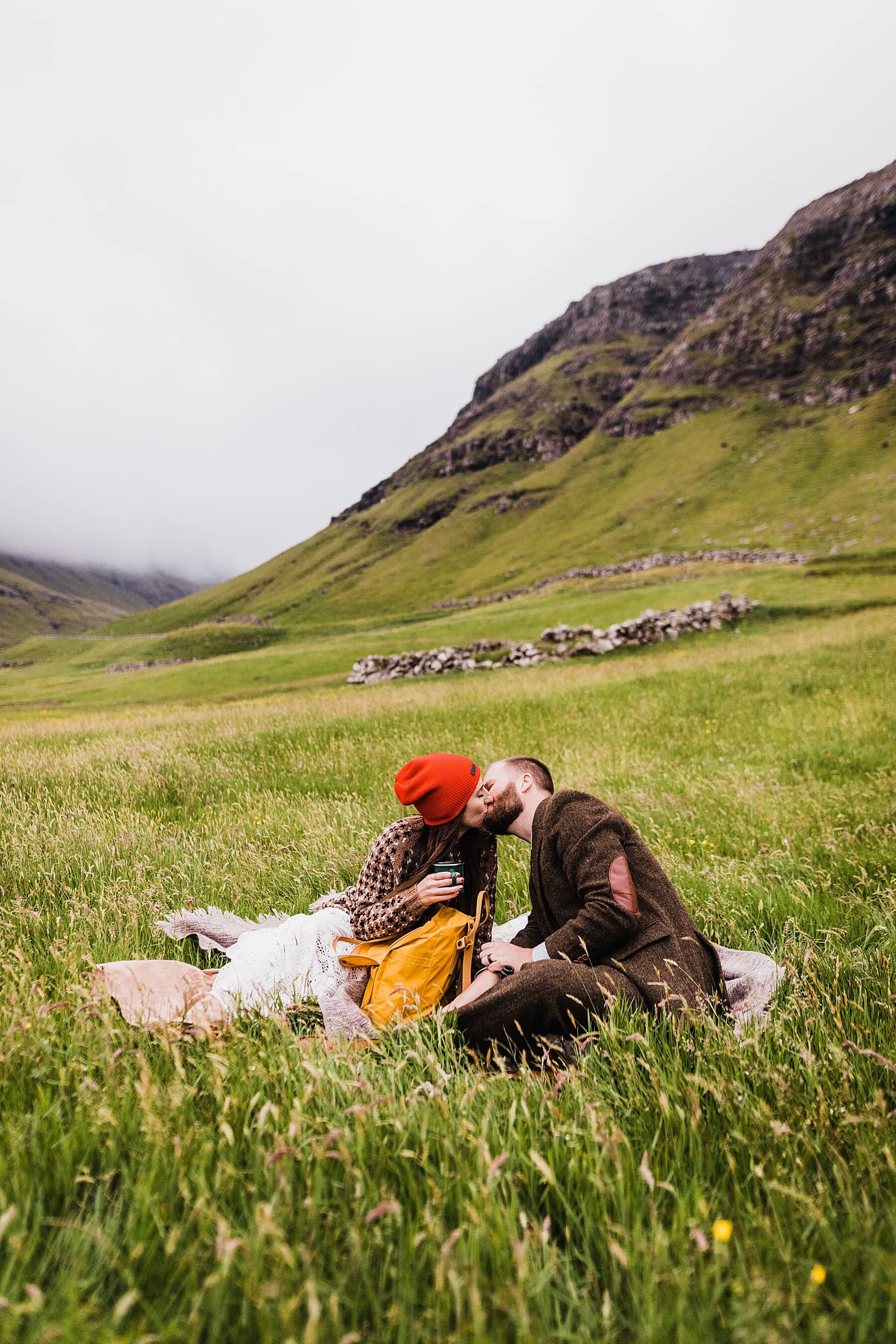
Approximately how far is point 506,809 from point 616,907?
3.25 feet

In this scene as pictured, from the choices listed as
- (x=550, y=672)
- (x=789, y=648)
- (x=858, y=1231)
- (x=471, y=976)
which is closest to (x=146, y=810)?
(x=471, y=976)

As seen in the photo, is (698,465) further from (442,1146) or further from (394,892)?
(442,1146)

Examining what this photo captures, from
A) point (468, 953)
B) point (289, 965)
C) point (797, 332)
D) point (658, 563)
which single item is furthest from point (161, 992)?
point (797, 332)

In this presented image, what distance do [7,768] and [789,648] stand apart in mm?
20108

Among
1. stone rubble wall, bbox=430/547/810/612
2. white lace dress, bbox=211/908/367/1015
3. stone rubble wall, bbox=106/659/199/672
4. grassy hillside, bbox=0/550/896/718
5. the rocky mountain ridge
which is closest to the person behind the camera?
white lace dress, bbox=211/908/367/1015

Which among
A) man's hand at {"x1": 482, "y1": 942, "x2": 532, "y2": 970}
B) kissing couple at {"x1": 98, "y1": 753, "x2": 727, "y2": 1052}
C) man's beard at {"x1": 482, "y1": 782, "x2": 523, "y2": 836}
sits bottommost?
man's hand at {"x1": 482, "y1": 942, "x2": 532, "y2": 970}

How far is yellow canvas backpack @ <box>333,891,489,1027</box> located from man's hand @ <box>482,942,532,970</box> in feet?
0.58

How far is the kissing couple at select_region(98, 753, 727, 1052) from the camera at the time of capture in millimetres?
2914

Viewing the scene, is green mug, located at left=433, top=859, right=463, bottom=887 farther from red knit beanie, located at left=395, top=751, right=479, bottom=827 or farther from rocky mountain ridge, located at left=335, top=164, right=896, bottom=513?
rocky mountain ridge, located at left=335, top=164, right=896, bottom=513

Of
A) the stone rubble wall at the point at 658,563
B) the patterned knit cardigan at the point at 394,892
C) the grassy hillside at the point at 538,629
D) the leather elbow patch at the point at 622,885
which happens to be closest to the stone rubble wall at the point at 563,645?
the grassy hillside at the point at 538,629

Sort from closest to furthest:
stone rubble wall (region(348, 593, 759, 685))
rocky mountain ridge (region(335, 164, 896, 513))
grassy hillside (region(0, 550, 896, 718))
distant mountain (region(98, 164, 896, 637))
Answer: stone rubble wall (region(348, 593, 759, 685)), grassy hillside (region(0, 550, 896, 718)), distant mountain (region(98, 164, 896, 637)), rocky mountain ridge (region(335, 164, 896, 513))

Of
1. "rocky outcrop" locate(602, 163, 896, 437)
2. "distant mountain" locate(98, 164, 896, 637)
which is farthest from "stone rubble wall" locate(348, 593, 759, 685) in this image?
"rocky outcrop" locate(602, 163, 896, 437)

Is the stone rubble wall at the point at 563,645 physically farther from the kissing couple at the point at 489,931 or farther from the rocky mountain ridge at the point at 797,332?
the rocky mountain ridge at the point at 797,332

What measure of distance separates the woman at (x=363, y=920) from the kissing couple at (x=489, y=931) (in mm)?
10
